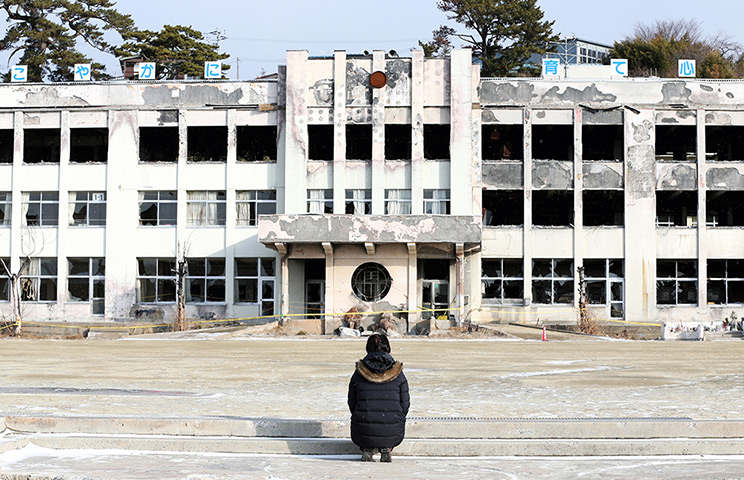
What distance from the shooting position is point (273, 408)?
41.2ft

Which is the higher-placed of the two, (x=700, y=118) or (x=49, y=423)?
(x=700, y=118)

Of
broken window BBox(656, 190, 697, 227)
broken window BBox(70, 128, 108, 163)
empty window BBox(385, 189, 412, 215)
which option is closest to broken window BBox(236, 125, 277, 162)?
empty window BBox(385, 189, 412, 215)

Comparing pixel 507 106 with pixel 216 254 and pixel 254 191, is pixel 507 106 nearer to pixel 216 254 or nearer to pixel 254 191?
pixel 254 191

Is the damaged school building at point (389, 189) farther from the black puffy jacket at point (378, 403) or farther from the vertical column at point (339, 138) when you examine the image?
the black puffy jacket at point (378, 403)

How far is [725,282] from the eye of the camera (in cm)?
4647

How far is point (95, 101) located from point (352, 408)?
4139 cm

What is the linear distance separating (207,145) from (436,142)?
41.7 feet

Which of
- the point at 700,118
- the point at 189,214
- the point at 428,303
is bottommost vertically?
the point at 428,303

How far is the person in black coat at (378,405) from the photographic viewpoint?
9305mm

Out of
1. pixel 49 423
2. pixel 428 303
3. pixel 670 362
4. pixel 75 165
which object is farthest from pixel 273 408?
pixel 75 165

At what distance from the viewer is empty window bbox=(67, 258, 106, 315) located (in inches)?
1826

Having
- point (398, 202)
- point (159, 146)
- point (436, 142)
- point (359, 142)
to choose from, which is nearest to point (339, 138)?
point (359, 142)

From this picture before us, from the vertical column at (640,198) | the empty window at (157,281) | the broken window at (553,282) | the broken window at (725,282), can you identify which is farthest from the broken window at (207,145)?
the broken window at (725,282)

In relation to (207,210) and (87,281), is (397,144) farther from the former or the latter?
(87,281)
